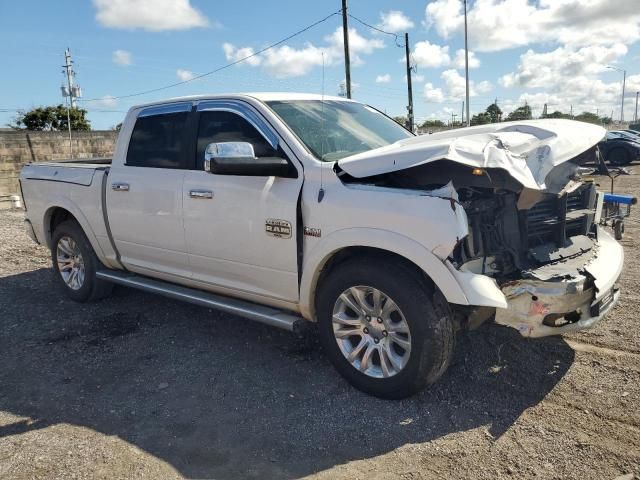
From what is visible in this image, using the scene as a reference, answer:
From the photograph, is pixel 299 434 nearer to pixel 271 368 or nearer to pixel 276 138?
pixel 271 368

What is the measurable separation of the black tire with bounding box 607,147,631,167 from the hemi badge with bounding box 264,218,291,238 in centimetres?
2151

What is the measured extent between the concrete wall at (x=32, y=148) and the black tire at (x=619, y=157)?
63.0ft

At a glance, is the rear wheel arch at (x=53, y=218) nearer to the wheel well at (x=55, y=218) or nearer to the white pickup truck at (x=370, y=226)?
the wheel well at (x=55, y=218)

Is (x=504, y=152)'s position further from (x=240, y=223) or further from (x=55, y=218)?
(x=55, y=218)

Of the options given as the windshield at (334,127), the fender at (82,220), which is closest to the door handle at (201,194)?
the windshield at (334,127)

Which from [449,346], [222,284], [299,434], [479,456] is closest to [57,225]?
[222,284]

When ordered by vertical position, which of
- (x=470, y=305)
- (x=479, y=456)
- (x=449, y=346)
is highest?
(x=470, y=305)

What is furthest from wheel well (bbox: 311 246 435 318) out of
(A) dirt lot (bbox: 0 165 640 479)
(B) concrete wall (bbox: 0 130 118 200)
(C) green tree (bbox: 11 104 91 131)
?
(C) green tree (bbox: 11 104 91 131)

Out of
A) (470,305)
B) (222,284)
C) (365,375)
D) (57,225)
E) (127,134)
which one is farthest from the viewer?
(57,225)

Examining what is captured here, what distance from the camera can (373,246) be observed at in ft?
10.6

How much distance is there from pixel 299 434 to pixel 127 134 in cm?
329

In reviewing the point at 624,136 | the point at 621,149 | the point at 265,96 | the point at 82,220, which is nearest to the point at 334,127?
the point at 265,96

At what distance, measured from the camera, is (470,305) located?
10.2 feet

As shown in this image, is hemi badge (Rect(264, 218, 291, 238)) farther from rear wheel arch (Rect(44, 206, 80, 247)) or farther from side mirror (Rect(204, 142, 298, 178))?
rear wheel arch (Rect(44, 206, 80, 247))
